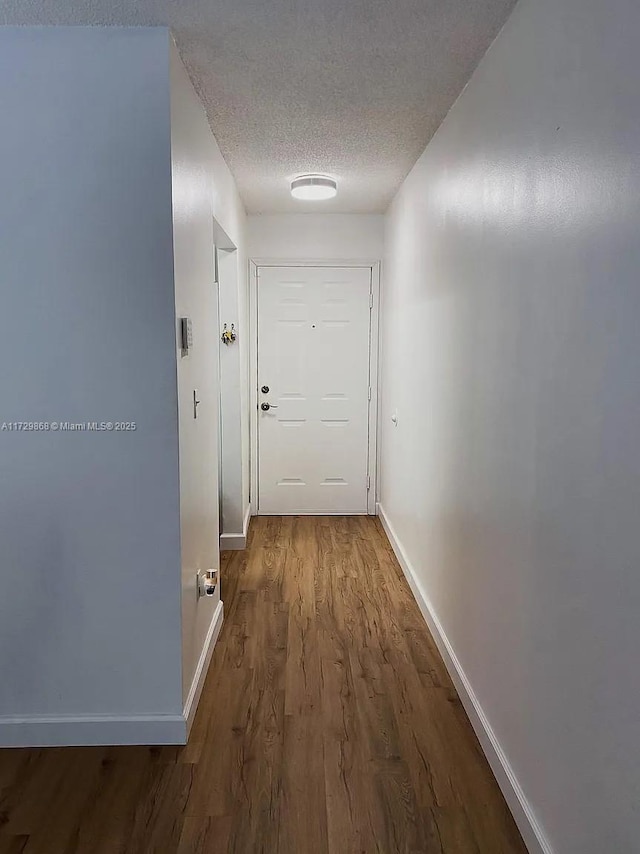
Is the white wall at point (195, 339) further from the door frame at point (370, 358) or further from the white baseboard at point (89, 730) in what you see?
the door frame at point (370, 358)

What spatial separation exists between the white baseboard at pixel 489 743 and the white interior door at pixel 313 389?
1.91 meters

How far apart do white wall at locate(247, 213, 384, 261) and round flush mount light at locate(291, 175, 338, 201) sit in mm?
1030

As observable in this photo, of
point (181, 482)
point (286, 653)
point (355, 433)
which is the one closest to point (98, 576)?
point (181, 482)

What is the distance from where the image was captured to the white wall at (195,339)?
2.28 m

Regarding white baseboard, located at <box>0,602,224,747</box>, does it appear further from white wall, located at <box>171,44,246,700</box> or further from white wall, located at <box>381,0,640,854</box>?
white wall, located at <box>381,0,640,854</box>

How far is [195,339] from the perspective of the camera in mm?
2578

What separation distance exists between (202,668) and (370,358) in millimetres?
3165

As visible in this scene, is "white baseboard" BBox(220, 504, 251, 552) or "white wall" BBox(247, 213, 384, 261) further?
"white wall" BBox(247, 213, 384, 261)

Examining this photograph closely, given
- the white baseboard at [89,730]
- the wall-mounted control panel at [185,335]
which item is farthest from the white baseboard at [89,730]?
the wall-mounted control panel at [185,335]

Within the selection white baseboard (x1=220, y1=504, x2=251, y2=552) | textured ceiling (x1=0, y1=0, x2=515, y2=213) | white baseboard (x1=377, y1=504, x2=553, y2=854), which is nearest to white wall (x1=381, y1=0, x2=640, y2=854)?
white baseboard (x1=377, y1=504, x2=553, y2=854)

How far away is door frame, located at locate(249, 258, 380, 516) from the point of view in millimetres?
5184

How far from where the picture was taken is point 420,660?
296 centimetres

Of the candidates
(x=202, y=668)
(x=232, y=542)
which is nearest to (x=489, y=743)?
(x=202, y=668)

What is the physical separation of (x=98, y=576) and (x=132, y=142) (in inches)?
56.4
